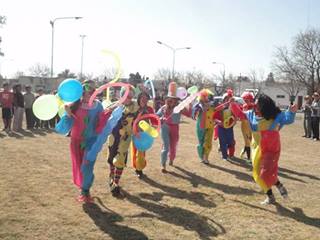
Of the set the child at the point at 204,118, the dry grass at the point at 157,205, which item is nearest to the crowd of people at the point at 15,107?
the dry grass at the point at 157,205

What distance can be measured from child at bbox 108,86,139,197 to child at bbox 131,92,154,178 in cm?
31

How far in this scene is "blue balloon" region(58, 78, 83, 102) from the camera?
619 cm

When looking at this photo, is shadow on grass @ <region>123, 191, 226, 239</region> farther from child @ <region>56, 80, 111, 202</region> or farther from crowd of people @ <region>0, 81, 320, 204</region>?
child @ <region>56, 80, 111, 202</region>

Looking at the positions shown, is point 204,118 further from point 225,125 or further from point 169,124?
point 169,124

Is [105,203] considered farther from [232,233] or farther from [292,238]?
[292,238]

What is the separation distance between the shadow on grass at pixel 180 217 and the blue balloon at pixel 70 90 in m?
1.87

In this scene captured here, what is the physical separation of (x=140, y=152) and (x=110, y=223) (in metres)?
2.93

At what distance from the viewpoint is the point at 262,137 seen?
22.9 ft

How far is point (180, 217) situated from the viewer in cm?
624

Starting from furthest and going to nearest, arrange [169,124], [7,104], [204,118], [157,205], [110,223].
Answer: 1. [7,104]
2. [204,118]
3. [169,124]
4. [157,205]
5. [110,223]

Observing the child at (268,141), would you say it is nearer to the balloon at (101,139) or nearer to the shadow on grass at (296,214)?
the shadow on grass at (296,214)

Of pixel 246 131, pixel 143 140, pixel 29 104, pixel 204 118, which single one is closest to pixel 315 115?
pixel 246 131

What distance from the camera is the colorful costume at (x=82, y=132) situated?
6375 millimetres

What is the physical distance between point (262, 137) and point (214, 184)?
196 cm
